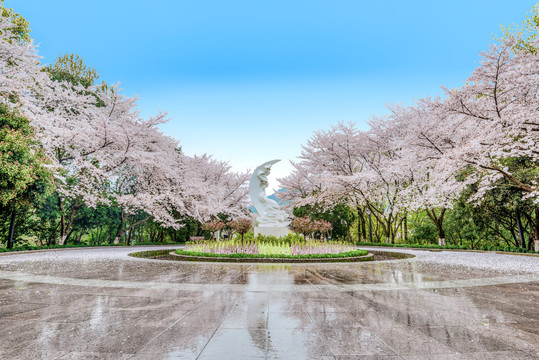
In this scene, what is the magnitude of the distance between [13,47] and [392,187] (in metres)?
27.1

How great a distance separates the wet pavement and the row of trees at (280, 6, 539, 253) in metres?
7.13

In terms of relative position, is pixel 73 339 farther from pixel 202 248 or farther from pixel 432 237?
pixel 432 237

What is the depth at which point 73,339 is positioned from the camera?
139 inches

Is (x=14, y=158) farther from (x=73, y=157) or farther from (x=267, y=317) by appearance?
(x=267, y=317)

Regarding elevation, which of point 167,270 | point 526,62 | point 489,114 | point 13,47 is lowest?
point 167,270

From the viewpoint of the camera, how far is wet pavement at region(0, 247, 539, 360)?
3.25 meters

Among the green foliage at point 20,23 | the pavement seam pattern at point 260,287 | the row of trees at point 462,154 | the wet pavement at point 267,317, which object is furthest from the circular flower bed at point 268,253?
the green foliage at point 20,23

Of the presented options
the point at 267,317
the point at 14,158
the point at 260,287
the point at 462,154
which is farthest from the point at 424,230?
the point at 14,158

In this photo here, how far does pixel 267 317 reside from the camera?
14.4 ft

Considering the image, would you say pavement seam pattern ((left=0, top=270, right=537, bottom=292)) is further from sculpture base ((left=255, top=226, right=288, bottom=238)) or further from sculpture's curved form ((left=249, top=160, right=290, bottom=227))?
sculpture's curved form ((left=249, top=160, right=290, bottom=227))

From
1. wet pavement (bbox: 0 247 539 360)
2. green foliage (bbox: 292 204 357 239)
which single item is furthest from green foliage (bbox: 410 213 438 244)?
wet pavement (bbox: 0 247 539 360)

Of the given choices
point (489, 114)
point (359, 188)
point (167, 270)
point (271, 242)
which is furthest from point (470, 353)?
point (359, 188)

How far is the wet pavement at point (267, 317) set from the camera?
10.7 ft

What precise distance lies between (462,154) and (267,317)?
1223 centimetres
